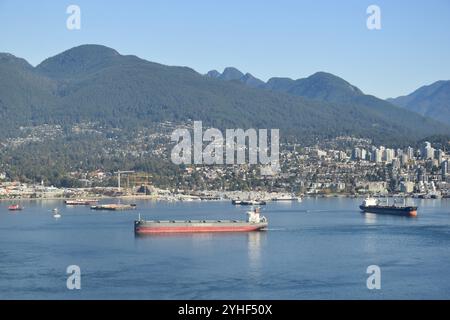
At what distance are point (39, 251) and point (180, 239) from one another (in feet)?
11.9

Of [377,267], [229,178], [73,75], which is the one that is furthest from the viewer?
[73,75]

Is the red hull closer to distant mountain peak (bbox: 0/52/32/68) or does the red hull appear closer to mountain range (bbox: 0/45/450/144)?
mountain range (bbox: 0/45/450/144)

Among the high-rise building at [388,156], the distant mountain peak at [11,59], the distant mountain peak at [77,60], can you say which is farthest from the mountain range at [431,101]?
the high-rise building at [388,156]

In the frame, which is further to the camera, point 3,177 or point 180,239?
point 3,177

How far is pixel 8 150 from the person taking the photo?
204 feet

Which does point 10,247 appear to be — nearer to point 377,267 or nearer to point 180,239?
point 180,239

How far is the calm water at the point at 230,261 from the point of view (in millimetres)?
12172

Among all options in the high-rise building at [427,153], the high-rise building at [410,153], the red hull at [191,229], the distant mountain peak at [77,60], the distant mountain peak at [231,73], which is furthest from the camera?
the distant mountain peak at [231,73]

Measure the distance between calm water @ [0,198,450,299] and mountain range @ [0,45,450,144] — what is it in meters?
49.5

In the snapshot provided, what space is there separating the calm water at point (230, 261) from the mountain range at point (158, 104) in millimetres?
49505

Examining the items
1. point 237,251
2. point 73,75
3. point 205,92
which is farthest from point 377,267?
point 73,75

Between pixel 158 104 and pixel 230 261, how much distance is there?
209 ft

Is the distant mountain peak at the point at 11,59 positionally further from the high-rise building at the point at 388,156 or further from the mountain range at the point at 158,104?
the high-rise building at the point at 388,156

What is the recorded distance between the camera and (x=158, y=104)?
78188 mm
